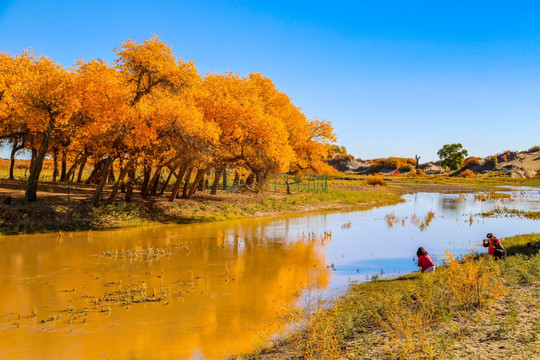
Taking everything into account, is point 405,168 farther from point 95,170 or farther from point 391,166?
point 95,170

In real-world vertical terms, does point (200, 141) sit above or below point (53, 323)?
above

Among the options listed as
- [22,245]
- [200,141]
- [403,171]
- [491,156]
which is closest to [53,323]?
[22,245]

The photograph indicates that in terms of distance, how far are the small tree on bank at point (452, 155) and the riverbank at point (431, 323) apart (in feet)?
450

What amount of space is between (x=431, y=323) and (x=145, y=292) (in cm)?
820

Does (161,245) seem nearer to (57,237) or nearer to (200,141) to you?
(57,237)

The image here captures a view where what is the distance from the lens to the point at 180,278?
15.1 meters

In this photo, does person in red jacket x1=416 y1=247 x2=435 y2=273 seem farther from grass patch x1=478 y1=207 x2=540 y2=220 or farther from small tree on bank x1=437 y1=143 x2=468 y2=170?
small tree on bank x1=437 y1=143 x2=468 y2=170

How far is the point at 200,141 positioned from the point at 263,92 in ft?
63.7

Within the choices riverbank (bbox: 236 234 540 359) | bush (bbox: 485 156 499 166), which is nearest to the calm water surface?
riverbank (bbox: 236 234 540 359)

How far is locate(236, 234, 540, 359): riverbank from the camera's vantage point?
7.78m

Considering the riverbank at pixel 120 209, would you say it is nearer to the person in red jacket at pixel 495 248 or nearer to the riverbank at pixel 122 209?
the riverbank at pixel 122 209

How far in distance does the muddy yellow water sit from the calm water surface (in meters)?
0.04

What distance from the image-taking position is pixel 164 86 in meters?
28.2

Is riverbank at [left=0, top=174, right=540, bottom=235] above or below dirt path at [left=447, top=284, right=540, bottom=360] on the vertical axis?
above
